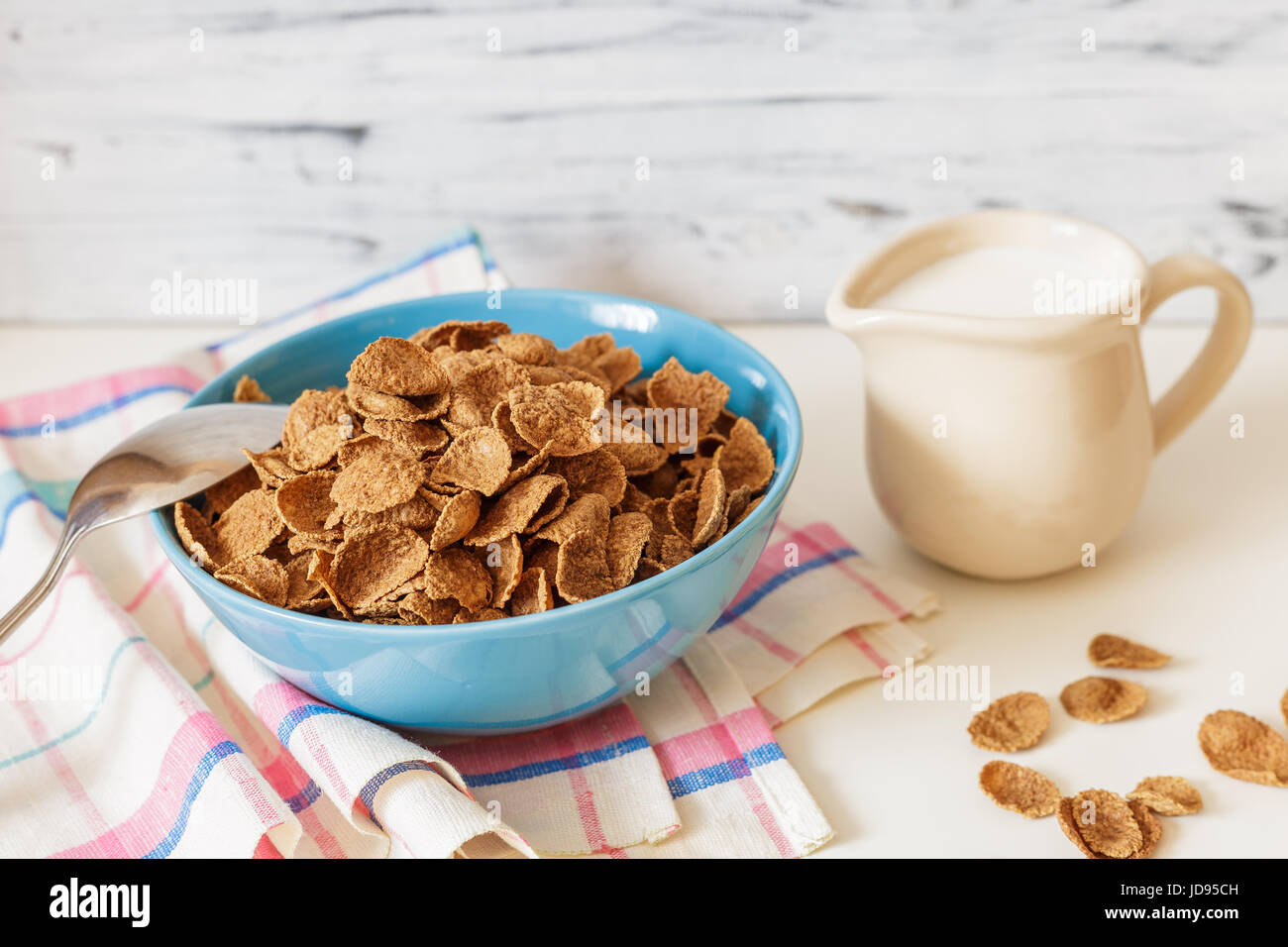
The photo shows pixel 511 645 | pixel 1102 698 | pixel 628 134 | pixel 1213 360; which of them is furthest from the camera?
pixel 628 134

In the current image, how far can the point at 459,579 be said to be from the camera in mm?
576

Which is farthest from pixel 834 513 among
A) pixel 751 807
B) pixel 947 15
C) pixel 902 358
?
pixel 947 15

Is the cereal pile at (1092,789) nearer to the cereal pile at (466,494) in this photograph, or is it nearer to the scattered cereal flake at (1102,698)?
the scattered cereal flake at (1102,698)

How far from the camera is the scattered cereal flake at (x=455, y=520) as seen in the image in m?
0.58

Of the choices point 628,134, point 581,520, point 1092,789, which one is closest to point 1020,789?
point 1092,789

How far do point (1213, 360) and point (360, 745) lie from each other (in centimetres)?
59

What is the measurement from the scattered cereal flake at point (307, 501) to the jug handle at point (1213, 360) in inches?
20.9

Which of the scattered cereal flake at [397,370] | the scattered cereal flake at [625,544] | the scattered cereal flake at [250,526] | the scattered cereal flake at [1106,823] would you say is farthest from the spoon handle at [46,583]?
the scattered cereal flake at [1106,823]

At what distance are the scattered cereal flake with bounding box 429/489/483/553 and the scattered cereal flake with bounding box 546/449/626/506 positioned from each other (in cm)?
5

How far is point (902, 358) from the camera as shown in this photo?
0.69 m

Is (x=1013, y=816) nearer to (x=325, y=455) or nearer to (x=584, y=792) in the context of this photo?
(x=584, y=792)

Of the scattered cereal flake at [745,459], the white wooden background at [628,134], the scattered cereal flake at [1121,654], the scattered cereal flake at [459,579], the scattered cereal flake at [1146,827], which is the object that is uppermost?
the white wooden background at [628,134]

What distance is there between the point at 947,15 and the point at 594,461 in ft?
1.72

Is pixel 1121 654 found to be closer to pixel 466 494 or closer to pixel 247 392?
pixel 466 494
